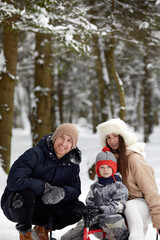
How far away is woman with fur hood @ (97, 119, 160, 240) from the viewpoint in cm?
338

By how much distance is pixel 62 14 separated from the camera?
6039 millimetres

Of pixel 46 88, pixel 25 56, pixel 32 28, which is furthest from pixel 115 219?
pixel 25 56

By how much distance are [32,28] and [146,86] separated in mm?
12220

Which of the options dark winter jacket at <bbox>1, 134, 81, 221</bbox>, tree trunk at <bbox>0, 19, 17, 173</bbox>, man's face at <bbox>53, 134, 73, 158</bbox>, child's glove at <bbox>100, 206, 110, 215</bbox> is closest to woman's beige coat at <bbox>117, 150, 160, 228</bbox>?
child's glove at <bbox>100, 206, 110, 215</bbox>

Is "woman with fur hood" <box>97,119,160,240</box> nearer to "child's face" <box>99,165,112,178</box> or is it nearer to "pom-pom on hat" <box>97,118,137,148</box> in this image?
"pom-pom on hat" <box>97,118,137,148</box>

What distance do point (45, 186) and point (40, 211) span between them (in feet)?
1.02

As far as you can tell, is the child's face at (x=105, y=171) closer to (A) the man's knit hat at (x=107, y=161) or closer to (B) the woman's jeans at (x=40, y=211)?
(A) the man's knit hat at (x=107, y=161)

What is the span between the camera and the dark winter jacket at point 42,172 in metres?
3.44

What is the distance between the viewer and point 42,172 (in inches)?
144

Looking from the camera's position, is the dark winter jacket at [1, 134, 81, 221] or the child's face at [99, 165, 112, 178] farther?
the child's face at [99, 165, 112, 178]

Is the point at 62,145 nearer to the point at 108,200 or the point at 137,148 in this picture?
the point at 108,200

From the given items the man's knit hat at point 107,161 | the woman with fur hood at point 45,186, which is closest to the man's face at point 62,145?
the woman with fur hood at point 45,186

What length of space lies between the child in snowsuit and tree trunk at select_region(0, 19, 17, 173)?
13.8 feet

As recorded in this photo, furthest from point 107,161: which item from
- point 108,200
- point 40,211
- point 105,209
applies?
point 40,211
